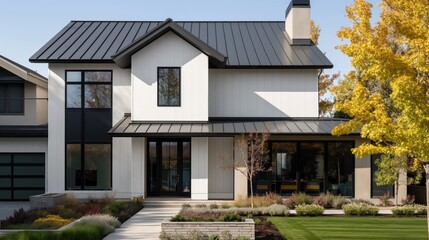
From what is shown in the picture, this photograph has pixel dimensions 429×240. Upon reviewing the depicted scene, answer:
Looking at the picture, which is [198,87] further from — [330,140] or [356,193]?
[356,193]

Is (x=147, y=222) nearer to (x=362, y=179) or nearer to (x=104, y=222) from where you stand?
(x=104, y=222)

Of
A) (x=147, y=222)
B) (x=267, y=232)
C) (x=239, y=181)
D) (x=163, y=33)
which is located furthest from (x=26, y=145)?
(x=267, y=232)

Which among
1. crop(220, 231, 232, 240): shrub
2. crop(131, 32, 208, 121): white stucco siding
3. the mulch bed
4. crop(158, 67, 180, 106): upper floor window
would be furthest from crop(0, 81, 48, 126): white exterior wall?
crop(220, 231, 232, 240): shrub

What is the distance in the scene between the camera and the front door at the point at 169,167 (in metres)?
24.0

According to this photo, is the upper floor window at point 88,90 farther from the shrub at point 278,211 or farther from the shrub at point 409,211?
the shrub at point 409,211

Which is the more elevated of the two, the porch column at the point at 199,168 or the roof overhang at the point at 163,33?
the roof overhang at the point at 163,33

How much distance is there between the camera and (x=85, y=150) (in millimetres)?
24438

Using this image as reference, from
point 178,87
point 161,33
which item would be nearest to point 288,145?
point 178,87

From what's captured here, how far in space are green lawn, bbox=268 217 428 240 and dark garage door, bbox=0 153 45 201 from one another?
44.3 feet

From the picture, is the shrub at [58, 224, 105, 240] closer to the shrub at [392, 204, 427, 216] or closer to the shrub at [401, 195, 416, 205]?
the shrub at [392, 204, 427, 216]

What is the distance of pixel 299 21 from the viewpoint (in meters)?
27.5

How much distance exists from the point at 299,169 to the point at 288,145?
1287 mm

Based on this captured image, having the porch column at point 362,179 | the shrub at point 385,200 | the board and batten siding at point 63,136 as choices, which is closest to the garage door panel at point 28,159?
the board and batten siding at point 63,136

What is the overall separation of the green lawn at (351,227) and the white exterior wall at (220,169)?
270 inches
